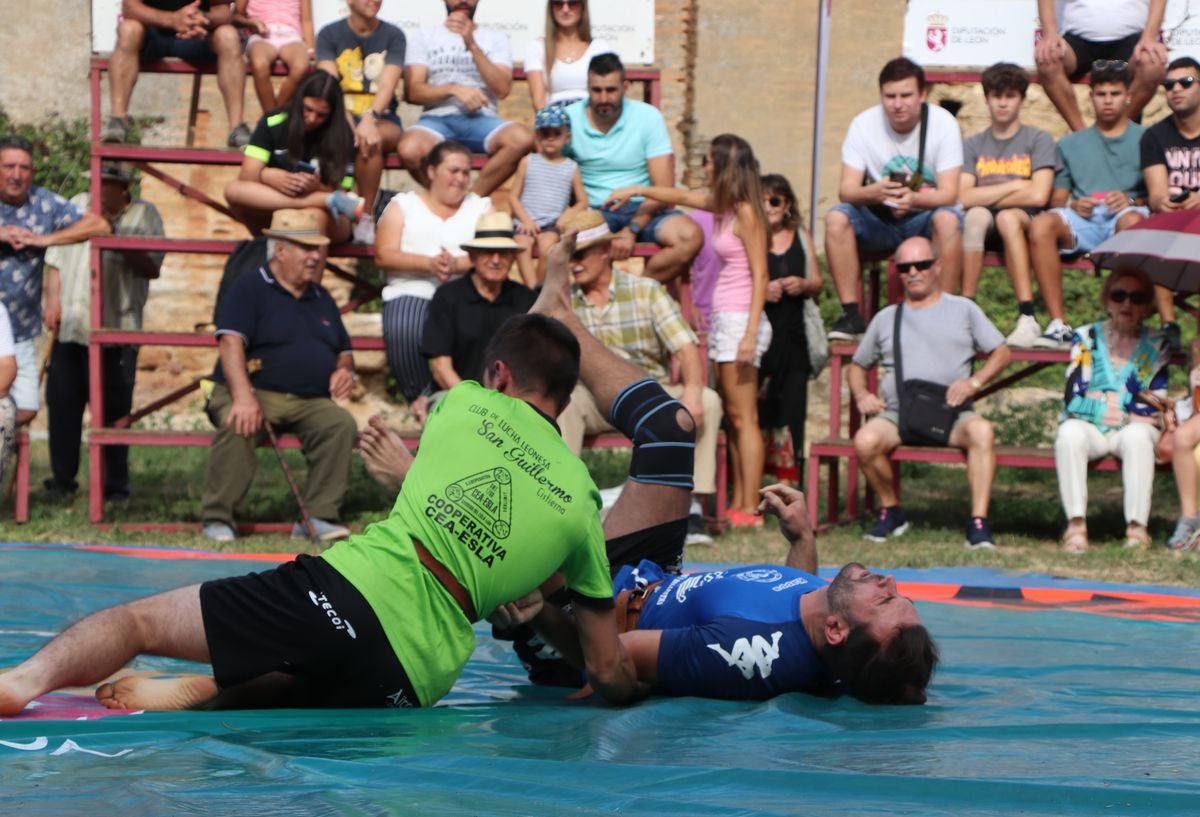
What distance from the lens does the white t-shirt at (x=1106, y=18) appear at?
30.9 feet

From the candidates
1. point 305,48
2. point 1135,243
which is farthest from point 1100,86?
point 305,48

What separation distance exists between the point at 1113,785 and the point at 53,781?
2.07 metres

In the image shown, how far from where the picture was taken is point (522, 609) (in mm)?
3992

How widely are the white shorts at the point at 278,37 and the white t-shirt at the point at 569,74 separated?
1363 mm

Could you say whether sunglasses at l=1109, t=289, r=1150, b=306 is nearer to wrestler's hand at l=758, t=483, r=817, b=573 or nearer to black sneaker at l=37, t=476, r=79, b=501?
wrestler's hand at l=758, t=483, r=817, b=573

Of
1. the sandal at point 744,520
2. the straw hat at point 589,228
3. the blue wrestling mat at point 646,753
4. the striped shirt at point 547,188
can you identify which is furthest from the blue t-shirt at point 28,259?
the blue wrestling mat at point 646,753

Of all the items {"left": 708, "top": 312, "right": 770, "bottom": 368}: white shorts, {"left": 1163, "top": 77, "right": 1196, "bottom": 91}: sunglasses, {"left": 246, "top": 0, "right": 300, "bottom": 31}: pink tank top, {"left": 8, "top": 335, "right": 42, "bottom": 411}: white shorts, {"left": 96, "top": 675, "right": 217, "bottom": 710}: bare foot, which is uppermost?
{"left": 246, "top": 0, "right": 300, "bottom": 31}: pink tank top

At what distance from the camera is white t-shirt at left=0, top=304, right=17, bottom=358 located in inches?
307

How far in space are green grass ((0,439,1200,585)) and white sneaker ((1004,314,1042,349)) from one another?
102 cm

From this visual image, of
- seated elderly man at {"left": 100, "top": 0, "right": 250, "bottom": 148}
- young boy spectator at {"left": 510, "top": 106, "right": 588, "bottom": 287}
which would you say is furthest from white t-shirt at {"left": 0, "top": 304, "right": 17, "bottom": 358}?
young boy spectator at {"left": 510, "top": 106, "right": 588, "bottom": 287}

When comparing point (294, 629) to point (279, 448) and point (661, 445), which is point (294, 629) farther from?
point (279, 448)

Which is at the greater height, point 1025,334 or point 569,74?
point 569,74

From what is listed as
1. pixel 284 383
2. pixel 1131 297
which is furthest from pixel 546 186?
pixel 1131 297

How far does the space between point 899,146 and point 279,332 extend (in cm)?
348
